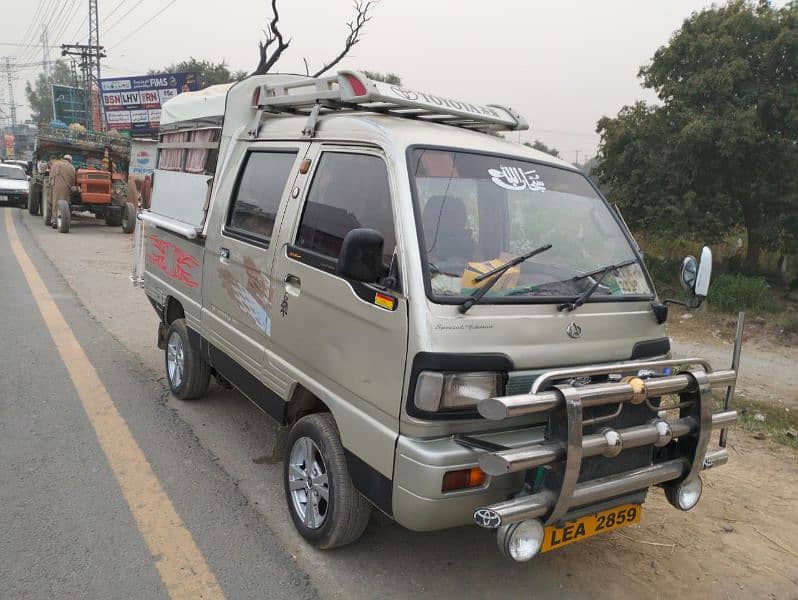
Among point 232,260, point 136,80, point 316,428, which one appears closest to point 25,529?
point 316,428

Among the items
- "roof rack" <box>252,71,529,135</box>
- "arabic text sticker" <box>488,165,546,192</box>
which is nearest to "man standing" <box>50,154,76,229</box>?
"roof rack" <box>252,71,529,135</box>

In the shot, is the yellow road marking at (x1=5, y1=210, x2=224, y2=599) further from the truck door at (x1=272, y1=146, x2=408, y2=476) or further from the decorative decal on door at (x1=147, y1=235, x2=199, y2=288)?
the decorative decal on door at (x1=147, y1=235, x2=199, y2=288)

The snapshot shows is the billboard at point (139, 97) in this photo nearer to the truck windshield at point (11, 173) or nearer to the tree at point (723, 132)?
the truck windshield at point (11, 173)

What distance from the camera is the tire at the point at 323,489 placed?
2.84m

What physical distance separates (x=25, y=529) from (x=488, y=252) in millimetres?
2669

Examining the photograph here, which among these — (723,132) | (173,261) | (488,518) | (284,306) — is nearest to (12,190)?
(173,261)

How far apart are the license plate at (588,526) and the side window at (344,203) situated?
4.26 ft

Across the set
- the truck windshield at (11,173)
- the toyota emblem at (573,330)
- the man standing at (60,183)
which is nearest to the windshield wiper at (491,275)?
the toyota emblem at (573,330)

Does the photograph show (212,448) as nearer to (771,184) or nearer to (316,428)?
(316,428)

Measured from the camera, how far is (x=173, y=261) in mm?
5039

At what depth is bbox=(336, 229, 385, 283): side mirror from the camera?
252cm

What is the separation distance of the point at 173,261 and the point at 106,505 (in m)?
2.20

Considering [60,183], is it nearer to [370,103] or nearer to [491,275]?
[370,103]

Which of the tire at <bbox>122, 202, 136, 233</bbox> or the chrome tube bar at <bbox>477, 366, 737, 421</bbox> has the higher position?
the chrome tube bar at <bbox>477, 366, 737, 421</bbox>
